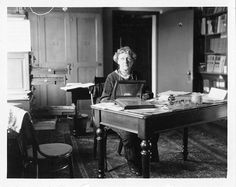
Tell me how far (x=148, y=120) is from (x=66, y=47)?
3.80m

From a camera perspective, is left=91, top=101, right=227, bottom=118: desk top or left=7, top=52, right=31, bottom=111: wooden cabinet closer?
left=91, top=101, right=227, bottom=118: desk top

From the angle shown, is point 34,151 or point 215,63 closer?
point 34,151

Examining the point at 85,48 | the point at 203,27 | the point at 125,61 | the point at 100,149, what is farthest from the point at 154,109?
the point at 85,48

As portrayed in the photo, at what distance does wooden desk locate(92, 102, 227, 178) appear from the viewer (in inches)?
95.3

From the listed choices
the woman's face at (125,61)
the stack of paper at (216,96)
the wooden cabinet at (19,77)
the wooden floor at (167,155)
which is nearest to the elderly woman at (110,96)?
the woman's face at (125,61)

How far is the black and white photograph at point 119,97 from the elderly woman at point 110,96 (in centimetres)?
1

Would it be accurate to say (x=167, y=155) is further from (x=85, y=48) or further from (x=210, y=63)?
(x=85, y=48)

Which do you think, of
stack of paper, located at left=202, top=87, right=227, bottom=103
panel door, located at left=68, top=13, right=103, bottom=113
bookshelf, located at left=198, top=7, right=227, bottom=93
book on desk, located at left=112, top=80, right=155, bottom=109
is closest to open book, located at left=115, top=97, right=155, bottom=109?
book on desk, located at left=112, top=80, right=155, bottom=109

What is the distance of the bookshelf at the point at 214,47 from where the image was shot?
5125mm

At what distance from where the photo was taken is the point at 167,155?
374 centimetres

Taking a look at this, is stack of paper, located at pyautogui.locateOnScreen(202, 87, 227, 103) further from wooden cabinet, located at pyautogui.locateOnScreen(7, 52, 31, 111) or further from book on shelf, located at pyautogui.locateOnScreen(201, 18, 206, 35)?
book on shelf, located at pyautogui.locateOnScreen(201, 18, 206, 35)

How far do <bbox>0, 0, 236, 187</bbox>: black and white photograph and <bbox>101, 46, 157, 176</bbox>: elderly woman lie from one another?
10 millimetres

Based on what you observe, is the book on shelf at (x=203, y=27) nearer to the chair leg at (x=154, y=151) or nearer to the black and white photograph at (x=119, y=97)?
the black and white photograph at (x=119, y=97)
